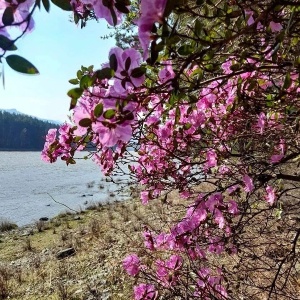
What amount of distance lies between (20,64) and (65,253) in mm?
7316

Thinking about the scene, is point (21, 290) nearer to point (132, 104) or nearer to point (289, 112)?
point (289, 112)

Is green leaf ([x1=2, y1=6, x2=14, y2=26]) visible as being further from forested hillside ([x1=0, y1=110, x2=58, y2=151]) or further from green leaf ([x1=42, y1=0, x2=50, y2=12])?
forested hillside ([x1=0, y1=110, x2=58, y2=151])

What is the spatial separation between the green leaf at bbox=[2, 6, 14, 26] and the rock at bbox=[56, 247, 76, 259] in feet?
23.3

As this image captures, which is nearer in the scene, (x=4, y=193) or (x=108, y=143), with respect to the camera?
(x=108, y=143)

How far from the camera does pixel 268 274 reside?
340 cm

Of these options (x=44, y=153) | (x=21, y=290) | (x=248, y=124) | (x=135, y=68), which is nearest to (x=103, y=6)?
(x=135, y=68)

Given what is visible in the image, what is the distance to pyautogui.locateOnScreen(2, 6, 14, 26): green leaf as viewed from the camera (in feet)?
1.80

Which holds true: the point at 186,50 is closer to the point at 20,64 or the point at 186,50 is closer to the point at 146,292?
the point at 20,64

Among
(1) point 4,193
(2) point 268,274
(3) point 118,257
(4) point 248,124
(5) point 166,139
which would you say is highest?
(4) point 248,124

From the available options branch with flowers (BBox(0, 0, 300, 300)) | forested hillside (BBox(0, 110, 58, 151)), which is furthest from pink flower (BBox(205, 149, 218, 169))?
forested hillside (BBox(0, 110, 58, 151))

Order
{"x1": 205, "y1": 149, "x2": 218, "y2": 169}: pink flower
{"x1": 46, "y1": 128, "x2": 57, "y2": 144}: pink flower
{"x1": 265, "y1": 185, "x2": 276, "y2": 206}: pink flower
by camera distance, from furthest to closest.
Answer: {"x1": 265, "y1": 185, "x2": 276, "y2": 206}: pink flower, {"x1": 205, "y1": 149, "x2": 218, "y2": 169}: pink flower, {"x1": 46, "y1": 128, "x2": 57, "y2": 144}: pink flower

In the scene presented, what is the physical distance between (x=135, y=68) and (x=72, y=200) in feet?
57.0

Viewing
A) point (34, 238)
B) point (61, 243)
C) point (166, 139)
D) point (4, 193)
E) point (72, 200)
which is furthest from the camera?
point (4, 193)

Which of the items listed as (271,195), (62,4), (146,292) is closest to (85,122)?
(62,4)
